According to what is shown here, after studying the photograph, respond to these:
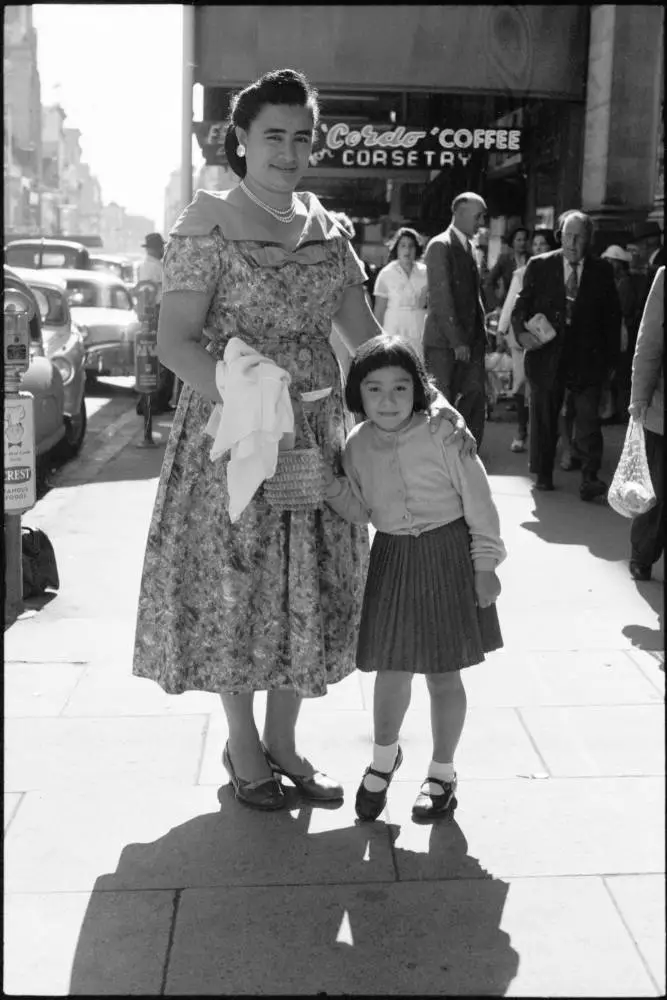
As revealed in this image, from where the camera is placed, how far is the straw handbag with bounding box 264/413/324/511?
10.7 feet

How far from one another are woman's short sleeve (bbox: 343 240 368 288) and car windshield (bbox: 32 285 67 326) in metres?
7.73

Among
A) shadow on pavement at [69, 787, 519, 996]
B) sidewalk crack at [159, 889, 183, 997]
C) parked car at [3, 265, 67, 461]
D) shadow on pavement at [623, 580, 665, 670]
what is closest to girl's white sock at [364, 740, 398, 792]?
shadow on pavement at [69, 787, 519, 996]

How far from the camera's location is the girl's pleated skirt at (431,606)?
334 cm

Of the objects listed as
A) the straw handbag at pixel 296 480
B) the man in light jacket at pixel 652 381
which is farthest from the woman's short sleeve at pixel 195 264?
the man in light jacket at pixel 652 381

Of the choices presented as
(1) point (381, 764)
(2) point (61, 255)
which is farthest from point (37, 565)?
(2) point (61, 255)

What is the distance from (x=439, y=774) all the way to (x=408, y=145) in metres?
11.5

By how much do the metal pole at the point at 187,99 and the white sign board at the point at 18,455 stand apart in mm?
8325

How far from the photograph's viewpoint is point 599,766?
3805 millimetres

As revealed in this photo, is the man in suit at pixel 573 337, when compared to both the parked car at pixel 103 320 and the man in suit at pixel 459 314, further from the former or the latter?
the parked car at pixel 103 320

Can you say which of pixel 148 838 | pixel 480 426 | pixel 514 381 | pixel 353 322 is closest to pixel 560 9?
pixel 514 381

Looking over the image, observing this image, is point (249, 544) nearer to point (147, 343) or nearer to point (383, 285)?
point (147, 343)

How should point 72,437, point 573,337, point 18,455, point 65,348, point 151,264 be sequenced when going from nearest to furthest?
point 18,455 < point 573,337 < point 72,437 < point 65,348 < point 151,264

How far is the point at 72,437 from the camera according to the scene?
9953mm

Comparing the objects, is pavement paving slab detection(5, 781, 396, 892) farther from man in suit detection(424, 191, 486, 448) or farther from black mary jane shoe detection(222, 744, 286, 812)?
man in suit detection(424, 191, 486, 448)
